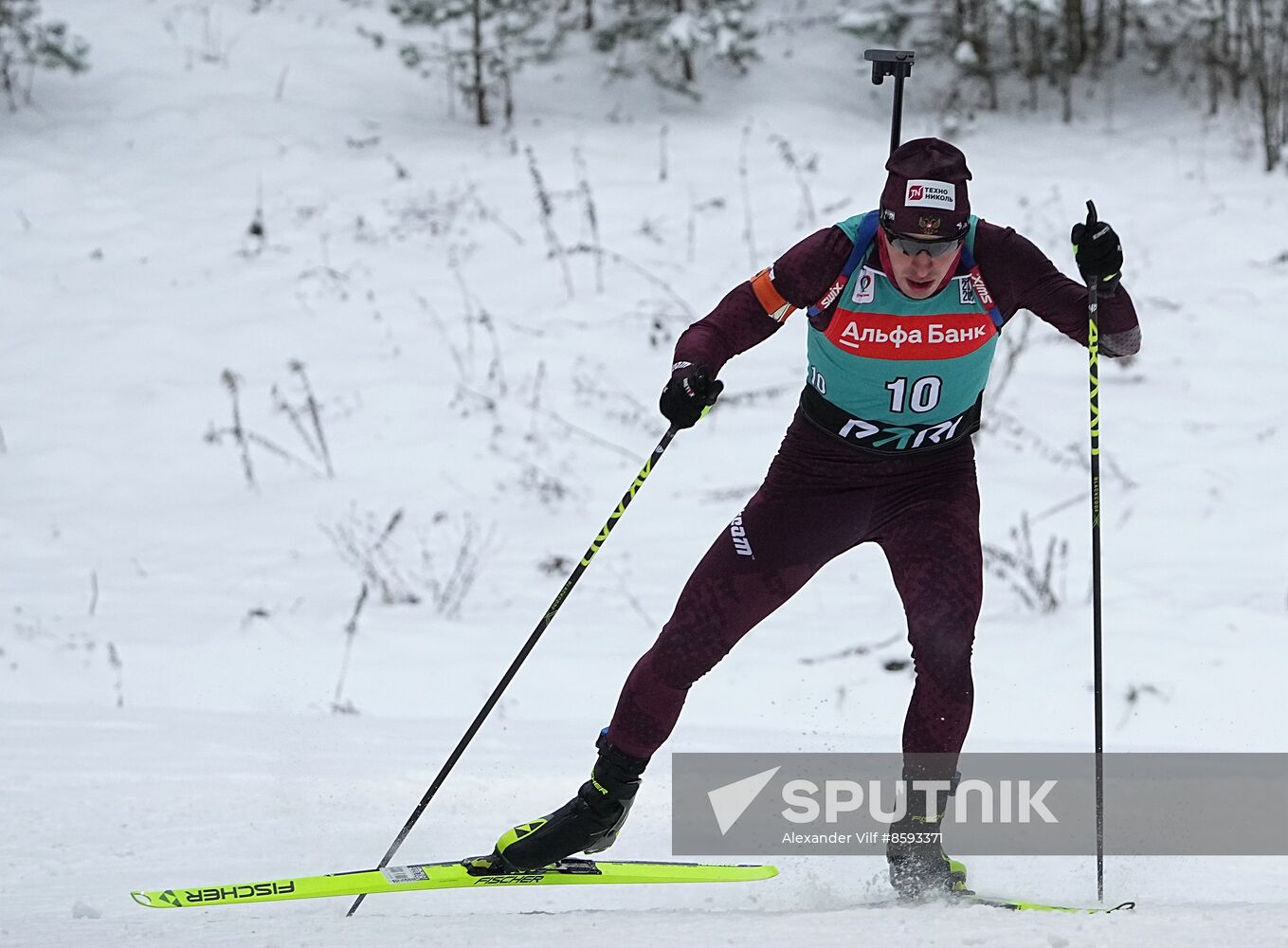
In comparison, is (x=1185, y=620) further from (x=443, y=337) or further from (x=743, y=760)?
(x=443, y=337)

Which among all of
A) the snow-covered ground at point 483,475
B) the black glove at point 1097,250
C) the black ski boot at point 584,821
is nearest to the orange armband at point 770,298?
the black glove at point 1097,250

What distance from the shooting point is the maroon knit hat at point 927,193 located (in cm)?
347

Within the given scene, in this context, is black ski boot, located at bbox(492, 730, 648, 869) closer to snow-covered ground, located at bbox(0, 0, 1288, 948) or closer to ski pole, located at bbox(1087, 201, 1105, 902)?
snow-covered ground, located at bbox(0, 0, 1288, 948)

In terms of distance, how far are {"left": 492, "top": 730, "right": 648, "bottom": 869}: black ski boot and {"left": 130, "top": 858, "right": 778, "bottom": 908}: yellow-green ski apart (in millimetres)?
73

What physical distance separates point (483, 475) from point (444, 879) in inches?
163

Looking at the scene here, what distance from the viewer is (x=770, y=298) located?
3762 mm

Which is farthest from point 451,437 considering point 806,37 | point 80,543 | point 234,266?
point 806,37

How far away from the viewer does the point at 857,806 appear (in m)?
4.74

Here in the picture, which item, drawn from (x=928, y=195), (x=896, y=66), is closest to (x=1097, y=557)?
(x=928, y=195)

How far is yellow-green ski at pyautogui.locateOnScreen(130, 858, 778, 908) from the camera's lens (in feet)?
12.1

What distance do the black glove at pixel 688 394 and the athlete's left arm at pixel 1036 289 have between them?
2.65 feet

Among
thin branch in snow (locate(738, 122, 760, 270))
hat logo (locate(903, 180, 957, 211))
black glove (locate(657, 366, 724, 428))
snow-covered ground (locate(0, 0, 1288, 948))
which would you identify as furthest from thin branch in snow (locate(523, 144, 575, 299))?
hat logo (locate(903, 180, 957, 211))

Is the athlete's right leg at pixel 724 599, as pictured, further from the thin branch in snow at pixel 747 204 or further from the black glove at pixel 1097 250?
the thin branch in snow at pixel 747 204

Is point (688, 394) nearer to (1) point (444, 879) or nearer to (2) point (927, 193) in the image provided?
(2) point (927, 193)
